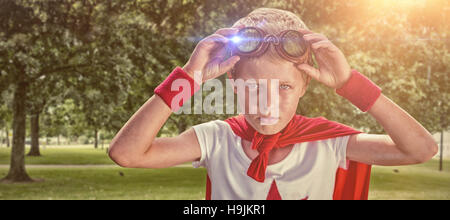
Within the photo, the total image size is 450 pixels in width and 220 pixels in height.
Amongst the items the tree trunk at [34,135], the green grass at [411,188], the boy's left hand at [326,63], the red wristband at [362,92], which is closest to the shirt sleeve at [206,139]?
the boy's left hand at [326,63]

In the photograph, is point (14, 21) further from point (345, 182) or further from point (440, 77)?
point (440, 77)

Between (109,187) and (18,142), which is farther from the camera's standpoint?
(109,187)

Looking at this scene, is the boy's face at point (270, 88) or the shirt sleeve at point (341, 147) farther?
the shirt sleeve at point (341, 147)

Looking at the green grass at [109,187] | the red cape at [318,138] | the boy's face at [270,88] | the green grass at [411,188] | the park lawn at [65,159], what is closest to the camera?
the boy's face at [270,88]

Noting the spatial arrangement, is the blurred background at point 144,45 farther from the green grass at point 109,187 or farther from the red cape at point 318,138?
the red cape at point 318,138

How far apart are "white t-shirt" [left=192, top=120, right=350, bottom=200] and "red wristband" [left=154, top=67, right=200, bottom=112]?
35cm

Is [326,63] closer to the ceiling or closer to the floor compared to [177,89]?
closer to the ceiling

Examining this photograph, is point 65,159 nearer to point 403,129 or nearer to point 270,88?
point 270,88

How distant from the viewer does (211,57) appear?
96.3 inches

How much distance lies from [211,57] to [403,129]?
1.12 metres

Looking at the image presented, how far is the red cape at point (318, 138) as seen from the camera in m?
2.61

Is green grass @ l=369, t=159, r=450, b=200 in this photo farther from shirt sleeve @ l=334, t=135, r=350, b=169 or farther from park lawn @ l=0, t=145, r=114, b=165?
park lawn @ l=0, t=145, r=114, b=165

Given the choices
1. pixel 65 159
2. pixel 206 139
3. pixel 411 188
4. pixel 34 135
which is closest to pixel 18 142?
pixel 34 135

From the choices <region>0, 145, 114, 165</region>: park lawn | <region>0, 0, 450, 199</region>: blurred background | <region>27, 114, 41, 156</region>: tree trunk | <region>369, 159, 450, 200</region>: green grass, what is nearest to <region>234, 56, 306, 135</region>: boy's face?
<region>0, 0, 450, 199</region>: blurred background
